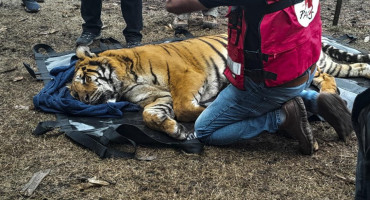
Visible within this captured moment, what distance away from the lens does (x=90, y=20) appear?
6.00 m

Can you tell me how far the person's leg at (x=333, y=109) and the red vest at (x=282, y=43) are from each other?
401 millimetres

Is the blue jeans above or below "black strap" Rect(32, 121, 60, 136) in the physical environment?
above

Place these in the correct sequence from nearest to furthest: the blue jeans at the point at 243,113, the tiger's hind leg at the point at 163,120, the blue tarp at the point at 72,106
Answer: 1. the blue jeans at the point at 243,113
2. the tiger's hind leg at the point at 163,120
3. the blue tarp at the point at 72,106

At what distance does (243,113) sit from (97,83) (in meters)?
1.57

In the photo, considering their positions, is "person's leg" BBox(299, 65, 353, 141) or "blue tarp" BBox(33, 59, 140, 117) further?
"blue tarp" BBox(33, 59, 140, 117)

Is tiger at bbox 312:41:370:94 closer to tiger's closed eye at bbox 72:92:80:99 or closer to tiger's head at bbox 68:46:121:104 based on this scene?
tiger's head at bbox 68:46:121:104

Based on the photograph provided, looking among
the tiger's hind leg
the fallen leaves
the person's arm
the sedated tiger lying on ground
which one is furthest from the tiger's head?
the person's arm

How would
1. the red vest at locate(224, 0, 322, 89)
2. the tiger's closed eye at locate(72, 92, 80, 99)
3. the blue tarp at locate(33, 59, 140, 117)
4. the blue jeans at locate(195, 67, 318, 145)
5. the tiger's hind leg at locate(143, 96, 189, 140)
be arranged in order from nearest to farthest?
the red vest at locate(224, 0, 322, 89), the blue jeans at locate(195, 67, 318, 145), the tiger's hind leg at locate(143, 96, 189, 140), the blue tarp at locate(33, 59, 140, 117), the tiger's closed eye at locate(72, 92, 80, 99)

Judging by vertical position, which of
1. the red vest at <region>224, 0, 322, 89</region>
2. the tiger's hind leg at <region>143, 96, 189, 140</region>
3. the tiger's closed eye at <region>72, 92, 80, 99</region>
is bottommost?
the tiger's closed eye at <region>72, 92, 80, 99</region>

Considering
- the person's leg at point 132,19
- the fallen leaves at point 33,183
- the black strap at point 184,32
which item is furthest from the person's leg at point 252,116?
the black strap at point 184,32

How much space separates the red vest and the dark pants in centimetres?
291

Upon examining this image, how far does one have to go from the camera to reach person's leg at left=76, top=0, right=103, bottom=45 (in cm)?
588

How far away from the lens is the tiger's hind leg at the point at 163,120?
370cm

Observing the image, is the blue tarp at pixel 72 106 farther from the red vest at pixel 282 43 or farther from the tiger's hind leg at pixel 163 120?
the red vest at pixel 282 43
